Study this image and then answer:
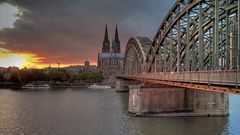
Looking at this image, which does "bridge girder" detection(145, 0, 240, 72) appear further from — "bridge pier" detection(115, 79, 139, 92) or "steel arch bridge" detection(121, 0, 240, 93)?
"bridge pier" detection(115, 79, 139, 92)

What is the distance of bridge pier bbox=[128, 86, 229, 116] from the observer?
51000 mm

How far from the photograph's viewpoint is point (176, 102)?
51375mm

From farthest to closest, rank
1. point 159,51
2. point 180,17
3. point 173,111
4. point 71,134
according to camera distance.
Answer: point 159,51
point 173,111
point 180,17
point 71,134

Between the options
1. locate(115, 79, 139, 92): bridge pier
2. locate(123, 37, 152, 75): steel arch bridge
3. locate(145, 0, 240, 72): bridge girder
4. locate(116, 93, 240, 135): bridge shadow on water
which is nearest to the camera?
locate(145, 0, 240, 72): bridge girder

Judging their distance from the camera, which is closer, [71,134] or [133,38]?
[71,134]

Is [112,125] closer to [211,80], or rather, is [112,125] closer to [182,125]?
[182,125]

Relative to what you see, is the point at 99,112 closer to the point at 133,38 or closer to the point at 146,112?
the point at 146,112

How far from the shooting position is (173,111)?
168 feet

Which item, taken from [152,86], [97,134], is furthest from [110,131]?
[152,86]

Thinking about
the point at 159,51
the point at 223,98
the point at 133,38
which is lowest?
the point at 223,98

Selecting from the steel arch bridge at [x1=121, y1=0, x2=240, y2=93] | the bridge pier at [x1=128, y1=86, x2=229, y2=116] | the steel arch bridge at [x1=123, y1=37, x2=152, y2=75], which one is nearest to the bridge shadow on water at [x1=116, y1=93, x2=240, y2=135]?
the bridge pier at [x1=128, y1=86, x2=229, y2=116]

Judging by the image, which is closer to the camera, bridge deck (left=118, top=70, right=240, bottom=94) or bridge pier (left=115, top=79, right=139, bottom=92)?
bridge deck (left=118, top=70, right=240, bottom=94)

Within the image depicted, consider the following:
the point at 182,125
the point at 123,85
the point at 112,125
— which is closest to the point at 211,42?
the point at 182,125

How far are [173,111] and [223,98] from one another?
8.57m
